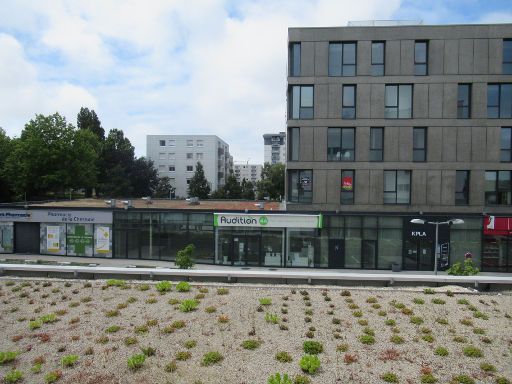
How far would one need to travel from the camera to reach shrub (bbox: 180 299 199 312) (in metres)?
14.0

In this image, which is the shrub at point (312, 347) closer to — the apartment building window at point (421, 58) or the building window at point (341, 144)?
the building window at point (341, 144)

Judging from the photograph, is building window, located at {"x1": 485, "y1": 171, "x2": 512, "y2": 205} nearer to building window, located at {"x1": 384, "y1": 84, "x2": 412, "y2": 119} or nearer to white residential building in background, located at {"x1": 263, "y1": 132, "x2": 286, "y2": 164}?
building window, located at {"x1": 384, "y1": 84, "x2": 412, "y2": 119}

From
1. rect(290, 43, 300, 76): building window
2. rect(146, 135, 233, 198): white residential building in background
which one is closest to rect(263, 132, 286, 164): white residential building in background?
rect(146, 135, 233, 198): white residential building in background

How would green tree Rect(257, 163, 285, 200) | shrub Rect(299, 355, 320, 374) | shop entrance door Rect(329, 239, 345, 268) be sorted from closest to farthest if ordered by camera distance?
1. shrub Rect(299, 355, 320, 374)
2. shop entrance door Rect(329, 239, 345, 268)
3. green tree Rect(257, 163, 285, 200)

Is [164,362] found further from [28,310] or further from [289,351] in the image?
[28,310]

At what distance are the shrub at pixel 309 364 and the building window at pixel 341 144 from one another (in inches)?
771

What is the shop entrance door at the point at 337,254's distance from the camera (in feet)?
91.5

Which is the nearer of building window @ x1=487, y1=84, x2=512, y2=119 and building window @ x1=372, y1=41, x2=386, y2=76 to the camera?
building window @ x1=487, y1=84, x2=512, y2=119

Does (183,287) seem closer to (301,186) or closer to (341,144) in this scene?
(301,186)

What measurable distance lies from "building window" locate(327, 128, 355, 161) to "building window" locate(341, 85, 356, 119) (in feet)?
3.40

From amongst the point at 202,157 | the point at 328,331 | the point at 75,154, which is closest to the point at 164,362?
the point at 328,331

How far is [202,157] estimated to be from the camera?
83.2 meters

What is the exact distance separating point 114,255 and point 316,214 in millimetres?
15383

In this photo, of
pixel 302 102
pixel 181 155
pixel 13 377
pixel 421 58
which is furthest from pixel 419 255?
pixel 181 155
